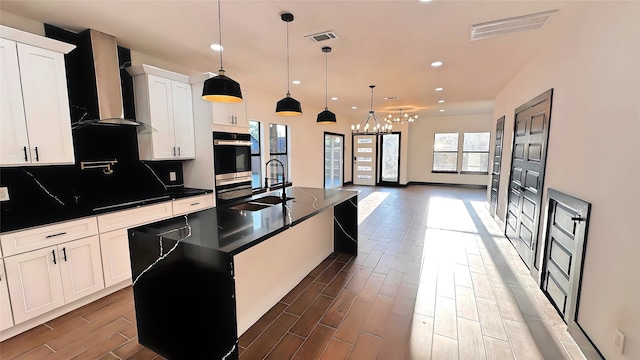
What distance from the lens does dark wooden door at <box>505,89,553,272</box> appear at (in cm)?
304

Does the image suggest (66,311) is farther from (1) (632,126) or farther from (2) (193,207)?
(1) (632,126)

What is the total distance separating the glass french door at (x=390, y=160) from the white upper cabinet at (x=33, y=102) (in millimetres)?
9165


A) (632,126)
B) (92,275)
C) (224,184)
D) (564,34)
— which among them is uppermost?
(564,34)

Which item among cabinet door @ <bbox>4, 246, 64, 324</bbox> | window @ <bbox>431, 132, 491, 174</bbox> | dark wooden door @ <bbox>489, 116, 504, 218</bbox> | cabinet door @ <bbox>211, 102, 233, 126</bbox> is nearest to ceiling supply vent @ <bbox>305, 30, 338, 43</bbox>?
cabinet door @ <bbox>211, 102, 233, 126</bbox>

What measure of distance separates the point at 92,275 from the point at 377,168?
9148mm

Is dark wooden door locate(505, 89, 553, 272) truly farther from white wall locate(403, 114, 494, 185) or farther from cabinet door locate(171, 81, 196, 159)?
white wall locate(403, 114, 494, 185)

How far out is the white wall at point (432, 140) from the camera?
932 centimetres

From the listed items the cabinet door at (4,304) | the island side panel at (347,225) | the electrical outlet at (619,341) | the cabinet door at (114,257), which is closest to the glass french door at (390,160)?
the island side panel at (347,225)

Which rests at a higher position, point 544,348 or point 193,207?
point 193,207

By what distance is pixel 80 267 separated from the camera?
95.6 inches

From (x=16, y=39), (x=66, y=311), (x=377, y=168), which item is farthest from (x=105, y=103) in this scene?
(x=377, y=168)

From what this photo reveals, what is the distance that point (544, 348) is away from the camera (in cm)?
198

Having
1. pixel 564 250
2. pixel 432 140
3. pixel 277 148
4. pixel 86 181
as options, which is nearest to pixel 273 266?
pixel 86 181

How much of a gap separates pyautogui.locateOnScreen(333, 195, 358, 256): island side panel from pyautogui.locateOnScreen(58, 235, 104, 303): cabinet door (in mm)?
2648
